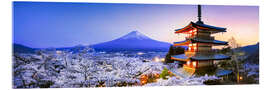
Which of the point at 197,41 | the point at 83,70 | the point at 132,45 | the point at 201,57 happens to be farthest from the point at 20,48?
the point at 201,57

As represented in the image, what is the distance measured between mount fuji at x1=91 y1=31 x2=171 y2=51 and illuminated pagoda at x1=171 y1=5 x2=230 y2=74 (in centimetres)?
34

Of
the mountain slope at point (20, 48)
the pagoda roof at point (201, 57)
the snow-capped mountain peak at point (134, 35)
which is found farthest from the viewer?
the snow-capped mountain peak at point (134, 35)

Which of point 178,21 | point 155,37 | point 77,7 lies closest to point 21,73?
point 77,7

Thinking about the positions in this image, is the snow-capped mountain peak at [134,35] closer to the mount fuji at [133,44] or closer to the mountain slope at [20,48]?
the mount fuji at [133,44]

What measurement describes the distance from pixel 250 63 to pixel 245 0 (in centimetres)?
125

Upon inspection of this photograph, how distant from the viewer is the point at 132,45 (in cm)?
284

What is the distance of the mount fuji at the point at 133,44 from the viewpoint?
8.81 feet

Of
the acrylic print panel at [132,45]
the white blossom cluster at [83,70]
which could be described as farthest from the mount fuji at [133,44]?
the white blossom cluster at [83,70]

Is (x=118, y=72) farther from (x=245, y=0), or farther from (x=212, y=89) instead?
(x=245, y=0)

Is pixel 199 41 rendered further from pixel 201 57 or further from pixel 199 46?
pixel 201 57

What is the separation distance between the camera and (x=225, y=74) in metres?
2.77

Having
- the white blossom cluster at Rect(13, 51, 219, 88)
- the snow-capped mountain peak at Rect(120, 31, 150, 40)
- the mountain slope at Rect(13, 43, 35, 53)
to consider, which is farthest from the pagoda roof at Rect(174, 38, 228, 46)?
the mountain slope at Rect(13, 43, 35, 53)

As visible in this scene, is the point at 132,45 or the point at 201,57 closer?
the point at 201,57

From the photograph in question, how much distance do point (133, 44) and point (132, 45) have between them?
34 mm
